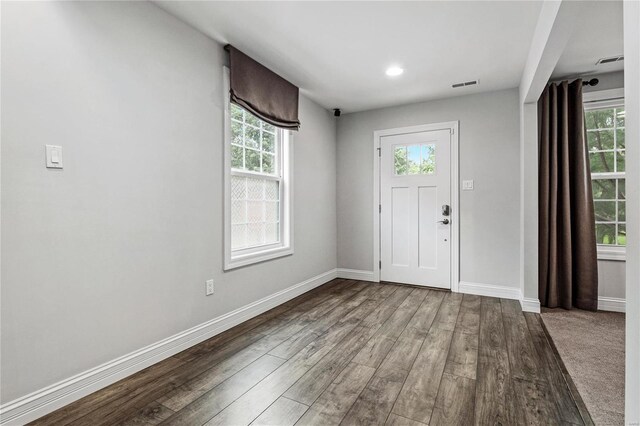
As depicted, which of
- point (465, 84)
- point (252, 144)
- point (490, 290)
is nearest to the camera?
point (252, 144)

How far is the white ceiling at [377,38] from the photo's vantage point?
2.19 metres

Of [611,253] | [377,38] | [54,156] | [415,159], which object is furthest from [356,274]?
[54,156]

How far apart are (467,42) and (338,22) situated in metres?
1.13

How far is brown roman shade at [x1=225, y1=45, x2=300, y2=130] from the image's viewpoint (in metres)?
2.73

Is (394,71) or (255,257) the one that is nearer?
(255,257)

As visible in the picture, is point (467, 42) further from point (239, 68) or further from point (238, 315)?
point (238, 315)

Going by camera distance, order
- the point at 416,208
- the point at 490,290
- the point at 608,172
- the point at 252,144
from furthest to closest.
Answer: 1. the point at 416,208
2. the point at 490,290
3. the point at 608,172
4. the point at 252,144

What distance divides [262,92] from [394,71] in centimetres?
136

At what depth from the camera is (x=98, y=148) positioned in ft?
6.12

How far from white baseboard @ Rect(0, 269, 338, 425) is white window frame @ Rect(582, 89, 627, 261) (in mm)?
3636

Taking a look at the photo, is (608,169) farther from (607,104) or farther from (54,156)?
(54,156)

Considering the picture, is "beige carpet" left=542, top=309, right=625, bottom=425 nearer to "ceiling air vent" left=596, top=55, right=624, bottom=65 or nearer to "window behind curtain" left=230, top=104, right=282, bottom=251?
"ceiling air vent" left=596, top=55, right=624, bottom=65

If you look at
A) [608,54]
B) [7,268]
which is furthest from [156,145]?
[608,54]

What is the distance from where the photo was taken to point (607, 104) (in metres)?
3.22
